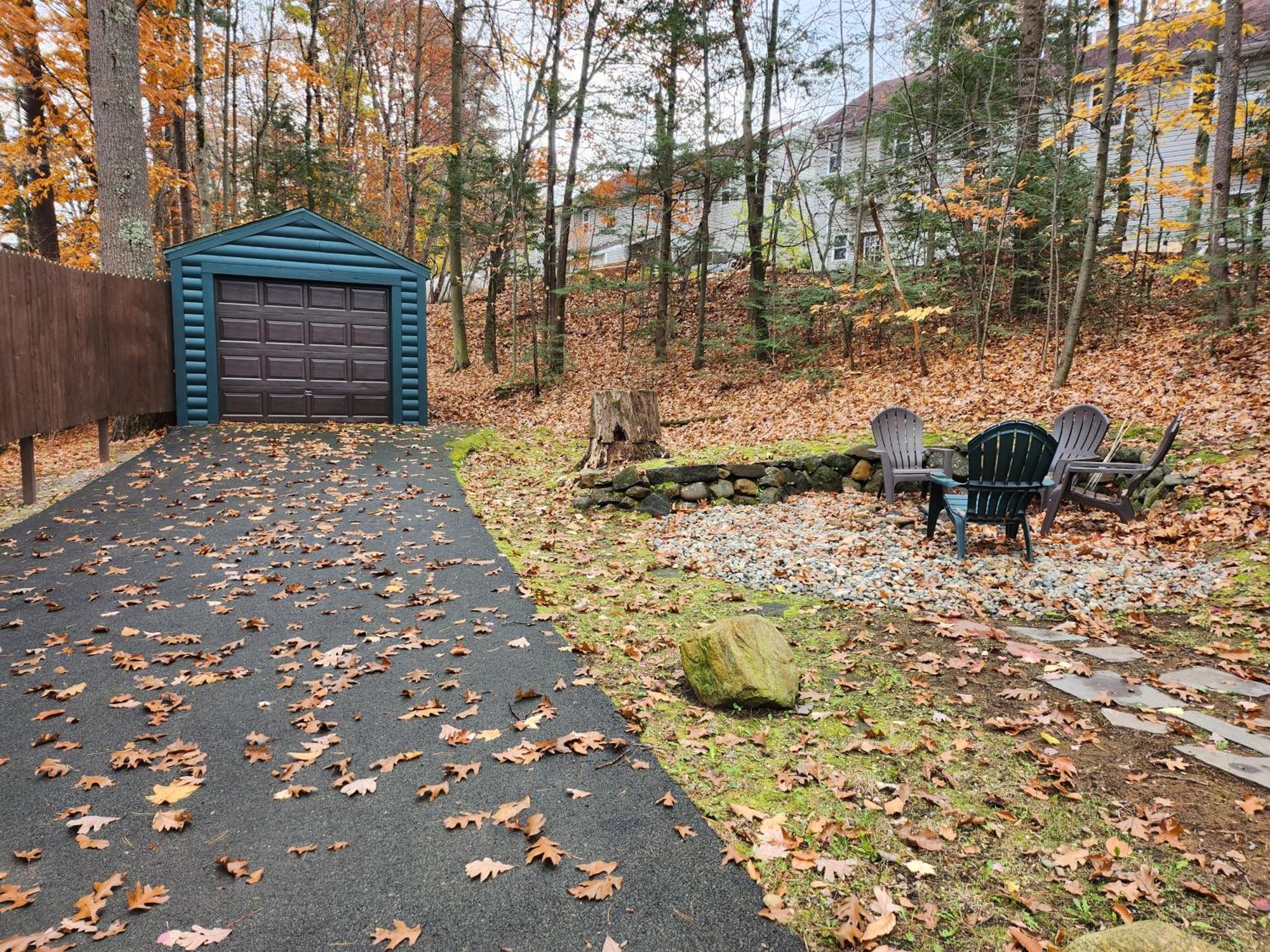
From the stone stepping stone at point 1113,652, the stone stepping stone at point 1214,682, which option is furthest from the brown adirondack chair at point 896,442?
the stone stepping stone at point 1214,682

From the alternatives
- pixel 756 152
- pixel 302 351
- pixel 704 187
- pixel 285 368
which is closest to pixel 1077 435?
pixel 704 187

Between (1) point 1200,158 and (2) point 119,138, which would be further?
(1) point 1200,158

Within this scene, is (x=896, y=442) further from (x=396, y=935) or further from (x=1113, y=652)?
(x=396, y=935)

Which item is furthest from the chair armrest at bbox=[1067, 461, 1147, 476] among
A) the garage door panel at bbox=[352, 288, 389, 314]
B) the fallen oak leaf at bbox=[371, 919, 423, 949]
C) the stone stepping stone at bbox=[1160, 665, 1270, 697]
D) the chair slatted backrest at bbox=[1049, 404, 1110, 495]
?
the garage door panel at bbox=[352, 288, 389, 314]

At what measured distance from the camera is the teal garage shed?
12.1m

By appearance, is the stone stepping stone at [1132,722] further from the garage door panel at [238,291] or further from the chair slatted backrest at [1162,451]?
the garage door panel at [238,291]

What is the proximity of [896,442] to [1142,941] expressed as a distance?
6.16 metres

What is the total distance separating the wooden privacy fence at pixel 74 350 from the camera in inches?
290

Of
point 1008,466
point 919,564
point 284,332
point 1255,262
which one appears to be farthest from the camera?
point 284,332

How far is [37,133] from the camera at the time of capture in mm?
15227

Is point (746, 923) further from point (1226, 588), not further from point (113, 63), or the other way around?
point (113, 63)

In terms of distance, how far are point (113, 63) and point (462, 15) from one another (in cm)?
953

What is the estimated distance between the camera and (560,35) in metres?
17.9

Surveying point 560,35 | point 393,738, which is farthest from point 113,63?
point 393,738
